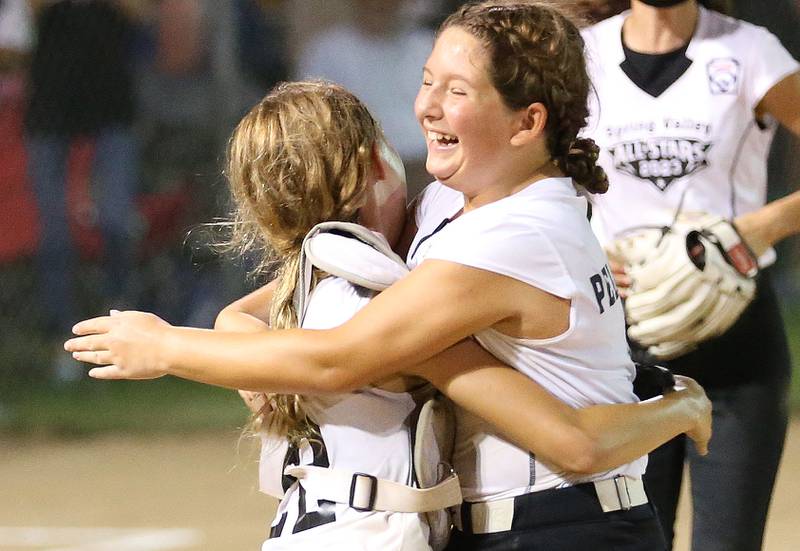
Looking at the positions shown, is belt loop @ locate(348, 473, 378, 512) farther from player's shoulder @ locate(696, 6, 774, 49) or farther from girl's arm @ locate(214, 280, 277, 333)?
player's shoulder @ locate(696, 6, 774, 49)

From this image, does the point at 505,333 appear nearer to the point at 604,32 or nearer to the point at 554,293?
the point at 554,293

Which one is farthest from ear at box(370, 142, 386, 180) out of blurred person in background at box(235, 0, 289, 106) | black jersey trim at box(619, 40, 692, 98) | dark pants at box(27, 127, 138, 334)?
Result: dark pants at box(27, 127, 138, 334)

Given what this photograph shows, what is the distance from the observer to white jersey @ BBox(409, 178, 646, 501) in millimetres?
1682

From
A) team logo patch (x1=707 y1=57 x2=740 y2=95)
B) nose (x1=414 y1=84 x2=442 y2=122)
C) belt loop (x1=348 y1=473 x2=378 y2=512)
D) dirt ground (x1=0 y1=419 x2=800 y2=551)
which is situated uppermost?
nose (x1=414 y1=84 x2=442 y2=122)

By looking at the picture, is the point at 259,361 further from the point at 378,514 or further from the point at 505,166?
the point at 505,166

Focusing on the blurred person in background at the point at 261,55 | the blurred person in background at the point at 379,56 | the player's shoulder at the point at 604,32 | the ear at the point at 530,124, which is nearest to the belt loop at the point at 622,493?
the ear at the point at 530,124

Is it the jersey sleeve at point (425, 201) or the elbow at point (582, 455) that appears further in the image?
the jersey sleeve at point (425, 201)

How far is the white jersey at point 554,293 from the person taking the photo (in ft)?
5.52

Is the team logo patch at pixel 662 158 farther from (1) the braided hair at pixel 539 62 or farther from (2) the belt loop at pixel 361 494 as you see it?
(2) the belt loop at pixel 361 494

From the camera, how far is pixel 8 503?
4.90 meters

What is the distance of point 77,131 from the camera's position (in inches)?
257

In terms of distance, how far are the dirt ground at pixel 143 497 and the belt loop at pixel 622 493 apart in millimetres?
2188

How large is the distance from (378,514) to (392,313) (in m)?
0.28

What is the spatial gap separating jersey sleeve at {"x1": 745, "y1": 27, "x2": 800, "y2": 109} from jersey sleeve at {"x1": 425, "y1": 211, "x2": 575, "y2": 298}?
3.66 ft
